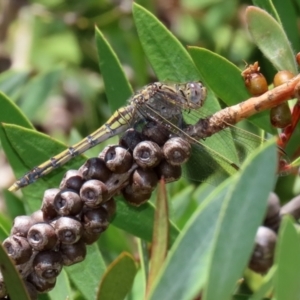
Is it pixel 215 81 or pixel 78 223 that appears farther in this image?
pixel 215 81

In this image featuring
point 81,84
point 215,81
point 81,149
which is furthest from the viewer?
point 81,84

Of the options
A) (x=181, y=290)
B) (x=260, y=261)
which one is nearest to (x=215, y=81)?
(x=260, y=261)

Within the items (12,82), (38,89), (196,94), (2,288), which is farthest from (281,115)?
(38,89)

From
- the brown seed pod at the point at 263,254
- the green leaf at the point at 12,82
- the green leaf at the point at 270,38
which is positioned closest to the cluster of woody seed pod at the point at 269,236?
the brown seed pod at the point at 263,254

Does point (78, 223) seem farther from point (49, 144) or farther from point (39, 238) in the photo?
point (49, 144)

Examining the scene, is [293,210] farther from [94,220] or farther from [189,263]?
[189,263]

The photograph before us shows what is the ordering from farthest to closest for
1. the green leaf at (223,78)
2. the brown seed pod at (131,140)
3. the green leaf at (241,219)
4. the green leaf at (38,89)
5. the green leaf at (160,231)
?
the green leaf at (38,89) < the green leaf at (223,78) < the brown seed pod at (131,140) < the green leaf at (160,231) < the green leaf at (241,219)

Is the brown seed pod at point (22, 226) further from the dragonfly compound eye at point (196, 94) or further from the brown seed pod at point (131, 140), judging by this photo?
the dragonfly compound eye at point (196, 94)
